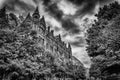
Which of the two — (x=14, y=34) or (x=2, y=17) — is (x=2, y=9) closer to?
(x=2, y=17)

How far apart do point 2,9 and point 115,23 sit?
90.7ft

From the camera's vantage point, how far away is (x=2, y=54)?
17578 mm

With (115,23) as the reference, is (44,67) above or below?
below

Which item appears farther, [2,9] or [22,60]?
[2,9]

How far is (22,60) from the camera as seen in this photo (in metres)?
19.0

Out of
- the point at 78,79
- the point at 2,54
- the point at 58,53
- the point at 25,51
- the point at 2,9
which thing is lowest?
the point at 78,79

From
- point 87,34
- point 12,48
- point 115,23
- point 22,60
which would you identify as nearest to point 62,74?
point 22,60

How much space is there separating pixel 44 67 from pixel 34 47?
5057 mm

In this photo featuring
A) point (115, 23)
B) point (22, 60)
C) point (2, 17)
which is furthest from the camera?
point (2, 17)

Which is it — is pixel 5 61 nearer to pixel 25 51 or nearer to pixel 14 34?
pixel 25 51

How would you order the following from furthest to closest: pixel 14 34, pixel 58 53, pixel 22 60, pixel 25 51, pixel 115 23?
pixel 58 53, pixel 14 34, pixel 25 51, pixel 22 60, pixel 115 23

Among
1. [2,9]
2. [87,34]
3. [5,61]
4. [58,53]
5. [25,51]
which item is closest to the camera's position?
[87,34]

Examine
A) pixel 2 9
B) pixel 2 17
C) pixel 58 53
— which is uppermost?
pixel 2 9

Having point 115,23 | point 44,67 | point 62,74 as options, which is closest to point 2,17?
point 44,67
